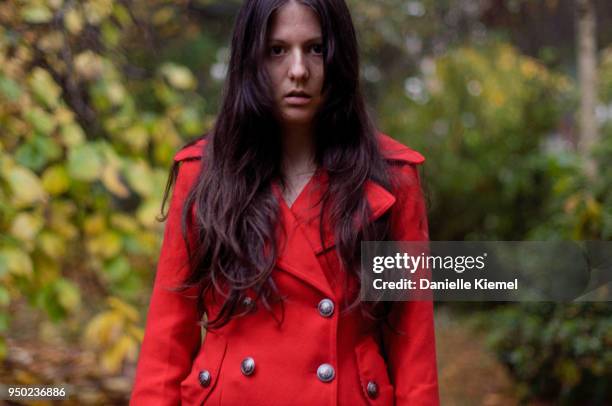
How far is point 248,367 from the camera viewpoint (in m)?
1.80

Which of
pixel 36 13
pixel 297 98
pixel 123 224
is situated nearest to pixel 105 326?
pixel 123 224

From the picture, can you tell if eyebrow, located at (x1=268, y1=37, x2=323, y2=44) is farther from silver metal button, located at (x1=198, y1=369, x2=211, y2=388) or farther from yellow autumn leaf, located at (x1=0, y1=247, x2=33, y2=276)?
yellow autumn leaf, located at (x1=0, y1=247, x2=33, y2=276)

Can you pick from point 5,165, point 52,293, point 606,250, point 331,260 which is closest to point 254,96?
point 331,260

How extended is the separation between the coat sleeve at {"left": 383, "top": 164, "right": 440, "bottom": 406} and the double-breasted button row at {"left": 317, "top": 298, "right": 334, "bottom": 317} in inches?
7.3

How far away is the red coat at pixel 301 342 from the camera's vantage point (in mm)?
1803

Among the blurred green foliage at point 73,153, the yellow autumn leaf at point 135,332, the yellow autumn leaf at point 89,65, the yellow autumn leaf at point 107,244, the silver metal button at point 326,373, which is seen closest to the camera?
the silver metal button at point 326,373

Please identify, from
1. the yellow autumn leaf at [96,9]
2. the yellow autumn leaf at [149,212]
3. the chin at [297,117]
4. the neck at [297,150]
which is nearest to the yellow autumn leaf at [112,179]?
the yellow autumn leaf at [149,212]

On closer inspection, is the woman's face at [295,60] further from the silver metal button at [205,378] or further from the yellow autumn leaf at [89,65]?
the yellow autumn leaf at [89,65]

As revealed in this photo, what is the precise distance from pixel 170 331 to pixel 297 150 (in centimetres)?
A: 57

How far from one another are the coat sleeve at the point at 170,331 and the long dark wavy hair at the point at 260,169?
1.5 inches

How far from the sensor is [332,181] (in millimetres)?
1937

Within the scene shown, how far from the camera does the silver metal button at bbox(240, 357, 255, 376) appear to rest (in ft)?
5.90

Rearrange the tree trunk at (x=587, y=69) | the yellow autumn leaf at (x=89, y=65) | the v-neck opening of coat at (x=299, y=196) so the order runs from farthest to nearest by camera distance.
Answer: the tree trunk at (x=587, y=69), the yellow autumn leaf at (x=89, y=65), the v-neck opening of coat at (x=299, y=196)

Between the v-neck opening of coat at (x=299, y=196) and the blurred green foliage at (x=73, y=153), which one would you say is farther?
the blurred green foliage at (x=73, y=153)
